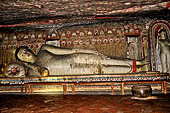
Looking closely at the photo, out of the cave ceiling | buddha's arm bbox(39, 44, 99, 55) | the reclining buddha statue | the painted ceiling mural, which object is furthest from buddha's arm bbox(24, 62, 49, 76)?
the cave ceiling

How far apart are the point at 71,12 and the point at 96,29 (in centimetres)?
145

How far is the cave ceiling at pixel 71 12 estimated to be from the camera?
4.55 meters

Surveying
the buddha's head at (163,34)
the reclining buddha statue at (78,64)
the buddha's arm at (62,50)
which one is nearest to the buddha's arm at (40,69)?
the reclining buddha statue at (78,64)

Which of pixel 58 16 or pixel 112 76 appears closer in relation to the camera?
pixel 112 76

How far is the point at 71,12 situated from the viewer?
5.26 metres

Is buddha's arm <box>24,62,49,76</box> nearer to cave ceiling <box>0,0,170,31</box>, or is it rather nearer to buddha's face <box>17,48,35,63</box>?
buddha's face <box>17,48,35,63</box>

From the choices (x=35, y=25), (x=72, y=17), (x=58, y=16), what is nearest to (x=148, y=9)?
(x=72, y=17)

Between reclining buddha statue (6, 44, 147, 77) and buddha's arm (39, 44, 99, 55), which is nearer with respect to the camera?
reclining buddha statue (6, 44, 147, 77)

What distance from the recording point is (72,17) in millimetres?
5750

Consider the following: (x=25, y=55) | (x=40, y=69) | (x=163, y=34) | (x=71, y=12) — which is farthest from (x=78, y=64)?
(x=163, y=34)

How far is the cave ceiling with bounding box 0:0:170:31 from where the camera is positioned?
4551 millimetres

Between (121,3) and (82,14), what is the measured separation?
1.30 meters

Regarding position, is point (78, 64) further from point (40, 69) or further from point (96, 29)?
point (96, 29)

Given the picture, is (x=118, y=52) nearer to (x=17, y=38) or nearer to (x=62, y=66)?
(x=62, y=66)
